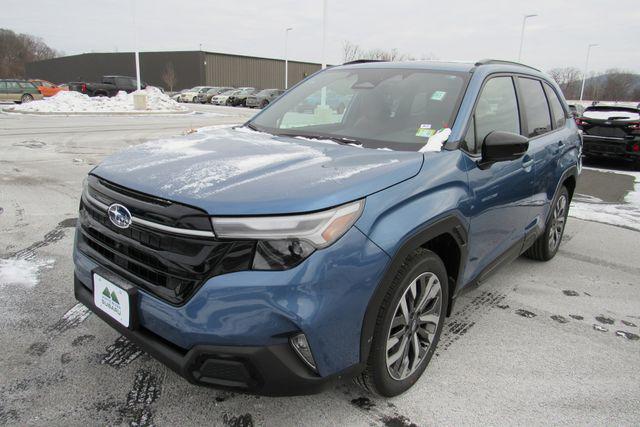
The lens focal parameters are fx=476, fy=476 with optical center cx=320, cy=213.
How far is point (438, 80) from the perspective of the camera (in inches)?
126

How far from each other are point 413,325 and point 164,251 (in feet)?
4.32

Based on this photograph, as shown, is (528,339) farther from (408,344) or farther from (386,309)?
(386,309)

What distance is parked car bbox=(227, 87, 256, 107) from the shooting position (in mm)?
36969

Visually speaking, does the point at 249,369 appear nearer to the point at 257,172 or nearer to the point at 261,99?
the point at 257,172

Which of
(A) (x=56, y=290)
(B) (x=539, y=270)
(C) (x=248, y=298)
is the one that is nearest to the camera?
(C) (x=248, y=298)

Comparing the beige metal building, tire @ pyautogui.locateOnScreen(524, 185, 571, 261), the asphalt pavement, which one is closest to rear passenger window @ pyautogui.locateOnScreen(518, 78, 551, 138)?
tire @ pyautogui.locateOnScreen(524, 185, 571, 261)

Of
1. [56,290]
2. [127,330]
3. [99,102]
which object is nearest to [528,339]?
[127,330]

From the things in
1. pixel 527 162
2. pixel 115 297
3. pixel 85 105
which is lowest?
pixel 115 297

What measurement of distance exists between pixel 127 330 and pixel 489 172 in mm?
2189

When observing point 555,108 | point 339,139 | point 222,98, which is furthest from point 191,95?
point 339,139

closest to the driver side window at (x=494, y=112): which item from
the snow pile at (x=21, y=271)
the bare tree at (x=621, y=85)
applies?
the snow pile at (x=21, y=271)

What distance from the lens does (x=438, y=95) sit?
3.06 metres

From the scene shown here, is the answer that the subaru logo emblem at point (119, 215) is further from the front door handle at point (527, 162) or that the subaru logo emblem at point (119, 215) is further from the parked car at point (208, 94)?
the parked car at point (208, 94)

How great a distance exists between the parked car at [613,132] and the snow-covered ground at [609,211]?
3.03 metres
